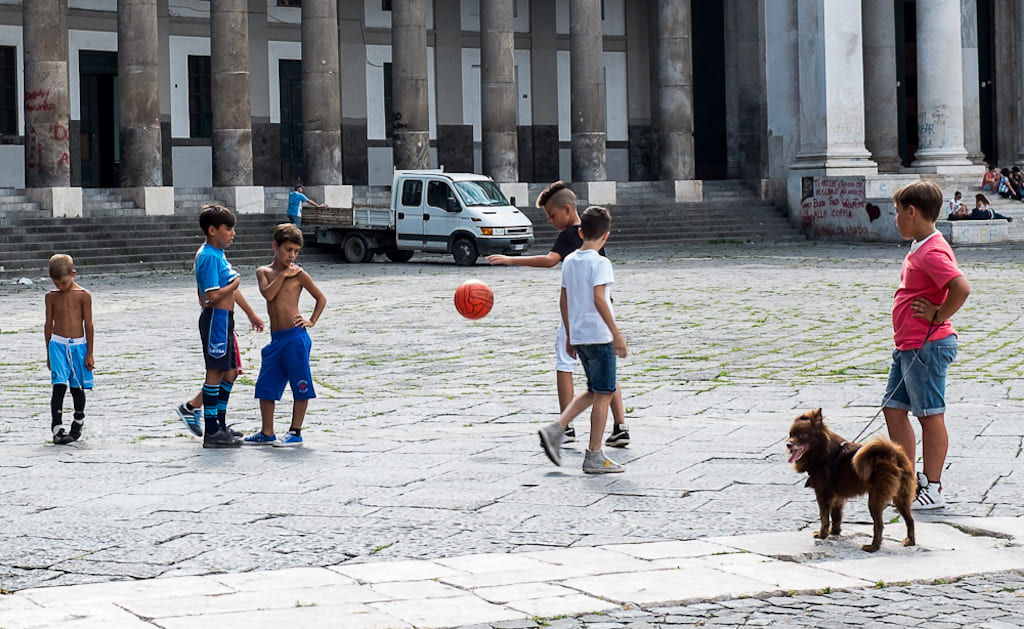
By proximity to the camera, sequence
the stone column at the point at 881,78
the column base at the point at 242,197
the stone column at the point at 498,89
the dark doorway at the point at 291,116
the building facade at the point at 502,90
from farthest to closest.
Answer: the stone column at the point at 881,78
the dark doorway at the point at 291,116
the stone column at the point at 498,89
the building facade at the point at 502,90
the column base at the point at 242,197

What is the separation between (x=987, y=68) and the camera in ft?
148

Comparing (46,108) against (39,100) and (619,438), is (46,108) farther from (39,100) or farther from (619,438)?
(619,438)

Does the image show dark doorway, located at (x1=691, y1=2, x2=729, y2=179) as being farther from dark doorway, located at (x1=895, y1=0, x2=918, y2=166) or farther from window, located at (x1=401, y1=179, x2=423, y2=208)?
window, located at (x1=401, y1=179, x2=423, y2=208)

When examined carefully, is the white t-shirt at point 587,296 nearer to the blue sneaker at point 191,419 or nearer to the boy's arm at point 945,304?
the boy's arm at point 945,304

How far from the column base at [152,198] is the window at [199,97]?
6.23m

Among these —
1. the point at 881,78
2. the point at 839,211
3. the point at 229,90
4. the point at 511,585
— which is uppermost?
the point at 881,78

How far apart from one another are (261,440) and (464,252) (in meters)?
19.4

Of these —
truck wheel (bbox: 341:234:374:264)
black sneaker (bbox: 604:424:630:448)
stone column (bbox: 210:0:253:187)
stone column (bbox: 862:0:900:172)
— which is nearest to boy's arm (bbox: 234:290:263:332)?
black sneaker (bbox: 604:424:630:448)

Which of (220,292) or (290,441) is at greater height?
(220,292)

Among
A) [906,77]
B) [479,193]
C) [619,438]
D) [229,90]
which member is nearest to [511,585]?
[619,438]

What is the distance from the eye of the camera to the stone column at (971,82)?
40.0 meters

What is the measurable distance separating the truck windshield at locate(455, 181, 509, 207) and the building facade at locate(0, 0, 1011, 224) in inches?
188

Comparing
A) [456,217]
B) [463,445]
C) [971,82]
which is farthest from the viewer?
[971,82]

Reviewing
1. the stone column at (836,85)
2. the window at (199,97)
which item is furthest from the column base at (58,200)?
the stone column at (836,85)
